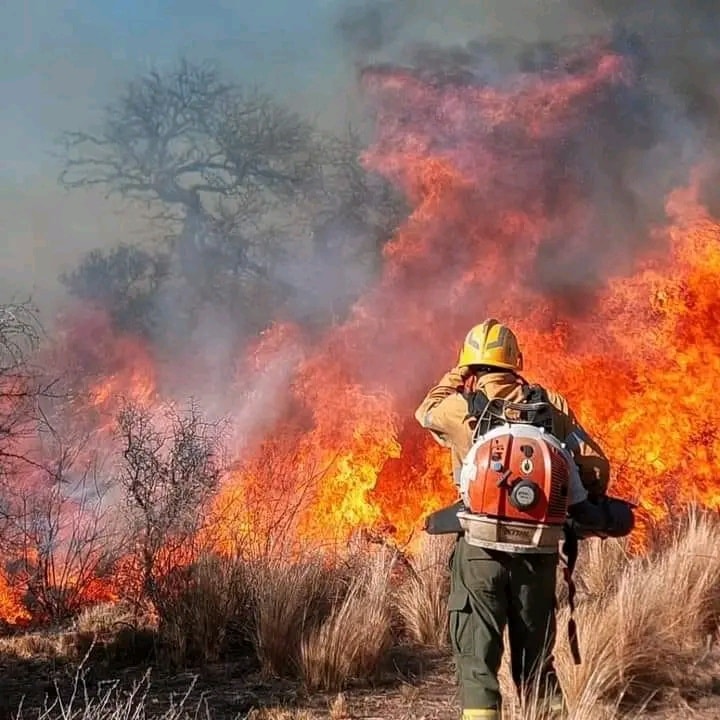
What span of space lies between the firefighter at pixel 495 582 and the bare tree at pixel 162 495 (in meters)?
2.61

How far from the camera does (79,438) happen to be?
979 cm

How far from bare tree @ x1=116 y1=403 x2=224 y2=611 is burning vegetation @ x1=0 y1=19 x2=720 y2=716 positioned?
0.02 m

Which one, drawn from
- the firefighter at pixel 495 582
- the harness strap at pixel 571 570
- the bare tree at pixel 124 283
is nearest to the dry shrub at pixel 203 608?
the firefighter at pixel 495 582

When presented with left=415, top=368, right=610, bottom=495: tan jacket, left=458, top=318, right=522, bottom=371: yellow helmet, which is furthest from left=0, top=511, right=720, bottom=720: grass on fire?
left=458, top=318, right=522, bottom=371: yellow helmet

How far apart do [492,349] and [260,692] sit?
2146 mm

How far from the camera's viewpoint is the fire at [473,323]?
8820 millimetres

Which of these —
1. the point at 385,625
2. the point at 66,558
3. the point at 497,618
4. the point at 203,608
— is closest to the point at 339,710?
the point at 385,625

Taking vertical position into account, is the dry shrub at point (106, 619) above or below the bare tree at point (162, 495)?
below

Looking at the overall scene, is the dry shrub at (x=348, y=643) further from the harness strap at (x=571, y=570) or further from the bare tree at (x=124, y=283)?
the bare tree at (x=124, y=283)

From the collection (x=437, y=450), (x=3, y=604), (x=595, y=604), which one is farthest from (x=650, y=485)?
(x=3, y=604)

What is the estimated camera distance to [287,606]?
450cm

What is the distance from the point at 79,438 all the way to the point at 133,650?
5387 mm

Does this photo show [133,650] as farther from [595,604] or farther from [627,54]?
[627,54]

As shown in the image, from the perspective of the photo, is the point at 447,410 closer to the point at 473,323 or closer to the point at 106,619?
the point at 106,619
